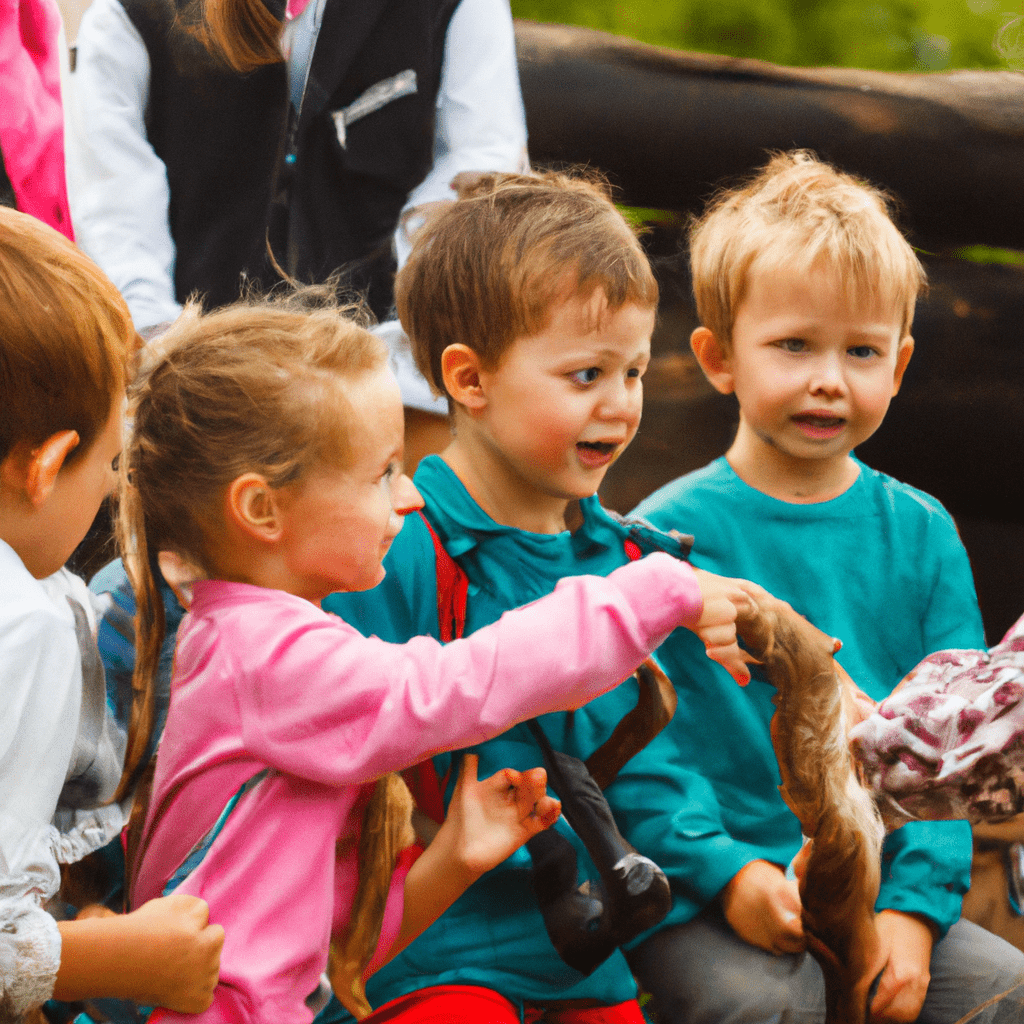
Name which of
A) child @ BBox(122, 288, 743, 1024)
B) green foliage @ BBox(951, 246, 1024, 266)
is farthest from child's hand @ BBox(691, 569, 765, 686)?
green foliage @ BBox(951, 246, 1024, 266)

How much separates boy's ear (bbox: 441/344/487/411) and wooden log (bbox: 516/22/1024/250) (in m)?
0.78

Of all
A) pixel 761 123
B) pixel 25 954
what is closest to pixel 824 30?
pixel 761 123

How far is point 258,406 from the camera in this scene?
2.96 ft

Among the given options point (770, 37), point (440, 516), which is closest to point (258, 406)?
point (440, 516)

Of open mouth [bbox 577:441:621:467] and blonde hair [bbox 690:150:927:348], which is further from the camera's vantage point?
blonde hair [bbox 690:150:927:348]

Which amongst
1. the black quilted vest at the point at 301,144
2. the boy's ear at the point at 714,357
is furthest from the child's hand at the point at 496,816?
the black quilted vest at the point at 301,144

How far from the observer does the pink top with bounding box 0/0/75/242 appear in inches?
52.7

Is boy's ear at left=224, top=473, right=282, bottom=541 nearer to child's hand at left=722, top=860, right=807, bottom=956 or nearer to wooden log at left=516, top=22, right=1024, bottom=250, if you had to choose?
child's hand at left=722, top=860, right=807, bottom=956

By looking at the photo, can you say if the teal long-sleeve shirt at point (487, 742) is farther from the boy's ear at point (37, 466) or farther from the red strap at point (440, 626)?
the boy's ear at point (37, 466)

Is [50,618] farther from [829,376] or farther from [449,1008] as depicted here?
[829,376]

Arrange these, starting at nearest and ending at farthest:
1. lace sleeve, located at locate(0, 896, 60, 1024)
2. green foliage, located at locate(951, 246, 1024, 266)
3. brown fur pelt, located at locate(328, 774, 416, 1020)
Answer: lace sleeve, located at locate(0, 896, 60, 1024)
brown fur pelt, located at locate(328, 774, 416, 1020)
green foliage, located at locate(951, 246, 1024, 266)

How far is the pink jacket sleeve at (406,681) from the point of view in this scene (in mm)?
856

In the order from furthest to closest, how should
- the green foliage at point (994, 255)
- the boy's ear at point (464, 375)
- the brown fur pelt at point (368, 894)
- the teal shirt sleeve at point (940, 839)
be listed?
the green foliage at point (994, 255) < the teal shirt sleeve at point (940, 839) < the boy's ear at point (464, 375) < the brown fur pelt at point (368, 894)

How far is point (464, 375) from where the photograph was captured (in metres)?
1.08
